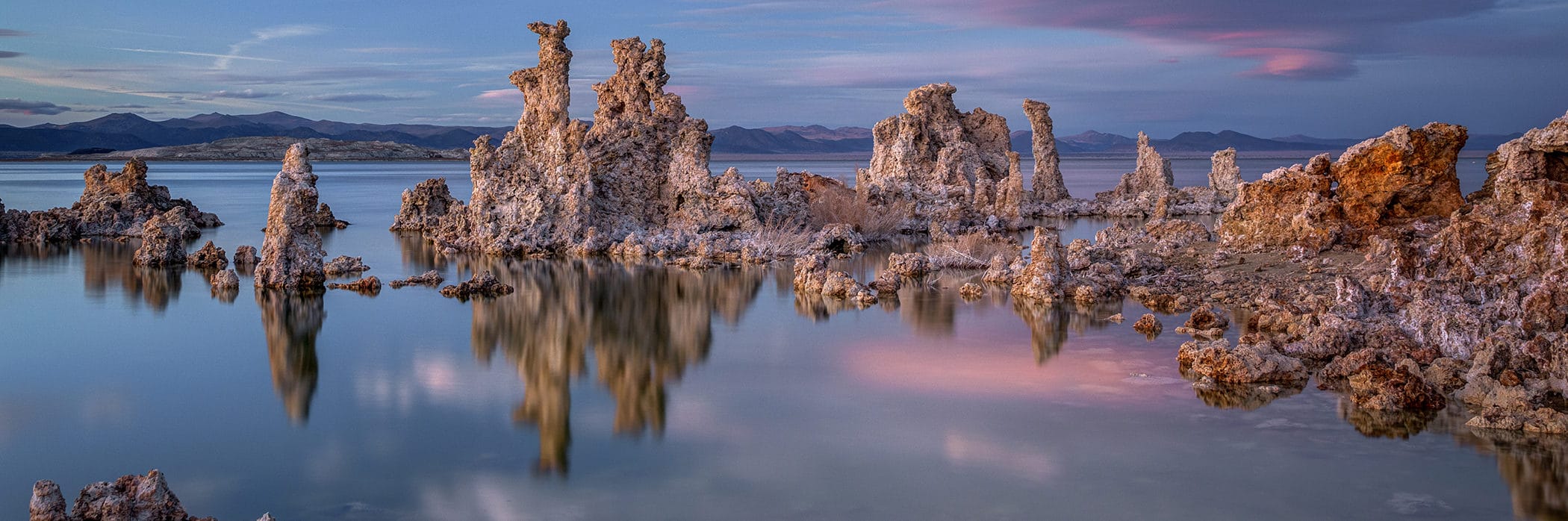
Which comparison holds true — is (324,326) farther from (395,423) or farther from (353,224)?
(353,224)

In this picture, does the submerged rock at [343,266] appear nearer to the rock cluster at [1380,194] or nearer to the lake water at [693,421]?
the lake water at [693,421]

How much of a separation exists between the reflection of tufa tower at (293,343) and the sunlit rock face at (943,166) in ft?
44.7

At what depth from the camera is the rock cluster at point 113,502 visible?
20.1 ft

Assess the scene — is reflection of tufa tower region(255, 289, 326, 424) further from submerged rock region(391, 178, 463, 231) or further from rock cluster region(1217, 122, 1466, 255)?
rock cluster region(1217, 122, 1466, 255)

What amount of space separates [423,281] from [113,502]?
36.6 ft

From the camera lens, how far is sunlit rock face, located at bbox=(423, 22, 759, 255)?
21359 millimetres

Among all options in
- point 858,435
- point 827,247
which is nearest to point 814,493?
point 858,435

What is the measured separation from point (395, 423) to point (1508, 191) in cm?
1294

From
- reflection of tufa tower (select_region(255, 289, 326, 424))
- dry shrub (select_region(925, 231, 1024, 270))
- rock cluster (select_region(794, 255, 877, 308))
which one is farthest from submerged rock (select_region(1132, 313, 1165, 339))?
reflection of tufa tower (select_region(255, 289, 326, 424))

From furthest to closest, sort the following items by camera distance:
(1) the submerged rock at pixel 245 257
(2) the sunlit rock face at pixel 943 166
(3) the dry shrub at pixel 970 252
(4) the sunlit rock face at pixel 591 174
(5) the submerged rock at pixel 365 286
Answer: (2) the sunlit rock face at pixel 943 166 → (4) the sunlit rock face at pixel 591 174 → (1) the submerged rock at pixel 245 257 → (3) the dry shrub at pixel 970 252 → (5) the submerged rock at pixel 365 286

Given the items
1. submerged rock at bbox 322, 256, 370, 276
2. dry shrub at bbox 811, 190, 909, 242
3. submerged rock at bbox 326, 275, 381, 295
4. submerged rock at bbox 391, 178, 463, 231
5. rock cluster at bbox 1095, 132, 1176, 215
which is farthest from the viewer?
rock cluster at bbox 1095, 132, 1176, 215

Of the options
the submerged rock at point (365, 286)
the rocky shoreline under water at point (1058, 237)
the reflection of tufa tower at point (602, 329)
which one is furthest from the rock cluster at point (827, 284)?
the submerged rock at point (365, 286)

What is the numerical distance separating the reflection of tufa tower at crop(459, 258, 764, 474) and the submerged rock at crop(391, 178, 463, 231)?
8.05 m

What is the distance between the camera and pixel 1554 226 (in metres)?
11.8
